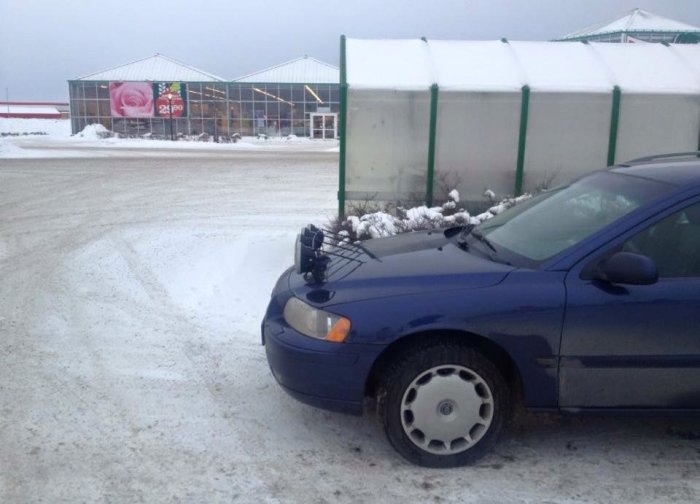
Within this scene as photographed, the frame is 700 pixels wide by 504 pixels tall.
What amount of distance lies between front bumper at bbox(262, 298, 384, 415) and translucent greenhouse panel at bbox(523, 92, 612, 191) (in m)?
6.18

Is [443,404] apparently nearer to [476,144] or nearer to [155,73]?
[476,144]

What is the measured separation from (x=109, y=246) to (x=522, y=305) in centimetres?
718

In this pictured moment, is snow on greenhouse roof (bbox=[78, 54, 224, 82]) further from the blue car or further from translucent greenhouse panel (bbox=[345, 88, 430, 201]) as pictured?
the blue car

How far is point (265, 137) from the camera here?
50625mm

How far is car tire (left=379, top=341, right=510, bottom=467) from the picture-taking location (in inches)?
149

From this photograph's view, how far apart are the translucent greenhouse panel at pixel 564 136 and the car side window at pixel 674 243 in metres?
5.59

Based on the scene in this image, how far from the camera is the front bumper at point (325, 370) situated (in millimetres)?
3809

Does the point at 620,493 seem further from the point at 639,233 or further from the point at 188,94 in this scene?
the point at 188,94

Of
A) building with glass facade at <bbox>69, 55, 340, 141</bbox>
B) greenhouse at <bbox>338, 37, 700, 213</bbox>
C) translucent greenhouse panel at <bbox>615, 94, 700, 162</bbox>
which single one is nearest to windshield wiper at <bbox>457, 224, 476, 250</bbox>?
greenhouse at <bbox>338, 37, 700, 213</bbox>

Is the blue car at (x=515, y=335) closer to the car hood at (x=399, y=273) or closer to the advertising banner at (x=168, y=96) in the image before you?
the car hood at (x=399, y=273)

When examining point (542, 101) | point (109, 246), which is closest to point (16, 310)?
point (109, 246)

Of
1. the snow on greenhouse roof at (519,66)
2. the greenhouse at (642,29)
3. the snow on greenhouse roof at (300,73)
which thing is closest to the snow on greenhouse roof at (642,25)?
the greenhouse at (642,29)

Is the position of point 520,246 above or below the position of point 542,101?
below

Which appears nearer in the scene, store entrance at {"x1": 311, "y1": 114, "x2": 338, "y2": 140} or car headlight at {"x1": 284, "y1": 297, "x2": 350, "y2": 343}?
car headlight at {"x1": 284, "y1": 297, "x2": 350, "y2": 343}
